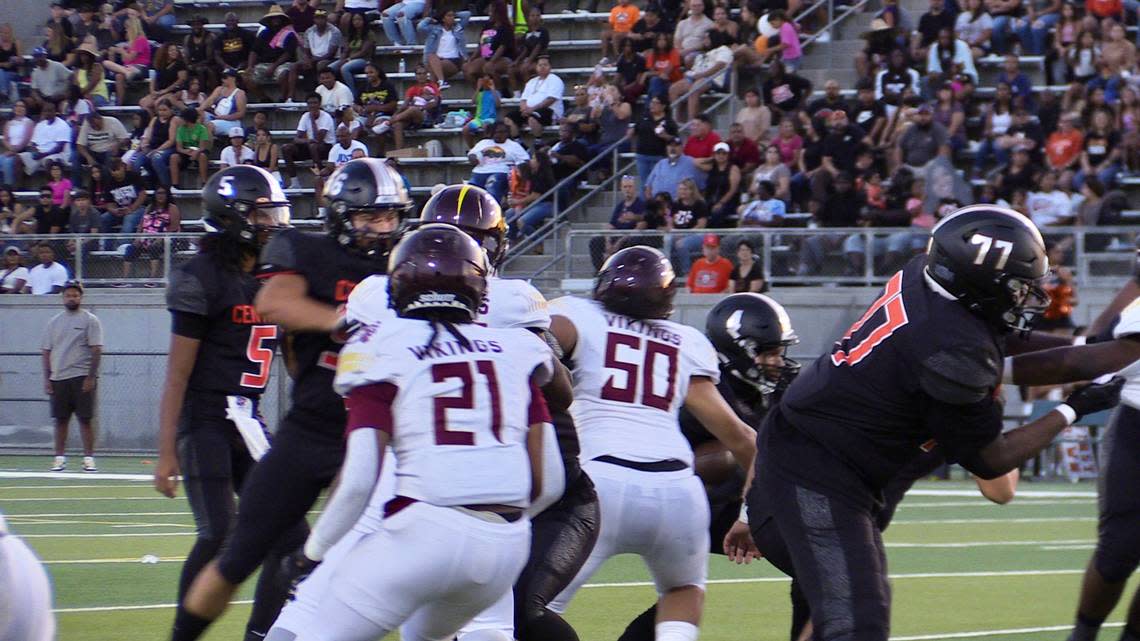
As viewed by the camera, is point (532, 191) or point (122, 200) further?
point (122, 200)

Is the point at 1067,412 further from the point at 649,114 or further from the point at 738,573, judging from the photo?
the point at 649,114

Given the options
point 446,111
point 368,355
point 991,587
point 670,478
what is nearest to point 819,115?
point 446,111

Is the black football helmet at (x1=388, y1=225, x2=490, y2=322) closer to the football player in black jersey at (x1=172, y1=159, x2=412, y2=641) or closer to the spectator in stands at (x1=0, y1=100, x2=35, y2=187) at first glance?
→ the football player in black jersey at (x1=172, y1=159, x2=412, y2=641)

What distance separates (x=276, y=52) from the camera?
22375 millimetres

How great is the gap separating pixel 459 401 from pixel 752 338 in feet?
7.44

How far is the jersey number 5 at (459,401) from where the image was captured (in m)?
3.90

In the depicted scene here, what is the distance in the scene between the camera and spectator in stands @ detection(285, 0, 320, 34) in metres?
22.5

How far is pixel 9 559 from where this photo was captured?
3291 millimetres

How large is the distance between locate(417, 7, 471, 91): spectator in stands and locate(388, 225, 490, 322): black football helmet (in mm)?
17470

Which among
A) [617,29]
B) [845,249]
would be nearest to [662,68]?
[617,29]

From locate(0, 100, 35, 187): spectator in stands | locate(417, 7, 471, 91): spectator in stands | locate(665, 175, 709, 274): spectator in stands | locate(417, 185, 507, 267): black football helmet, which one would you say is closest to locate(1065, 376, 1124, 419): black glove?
locate(417, 185, 507, 267): black football helmet

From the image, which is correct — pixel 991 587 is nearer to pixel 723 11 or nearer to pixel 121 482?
pixel 121 482

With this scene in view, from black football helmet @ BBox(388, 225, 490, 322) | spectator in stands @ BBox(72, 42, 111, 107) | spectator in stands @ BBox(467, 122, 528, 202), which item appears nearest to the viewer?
black football helmet @ BBox(388, 225, 490, 322)

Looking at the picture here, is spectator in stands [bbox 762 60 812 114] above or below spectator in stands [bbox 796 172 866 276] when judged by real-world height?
above
